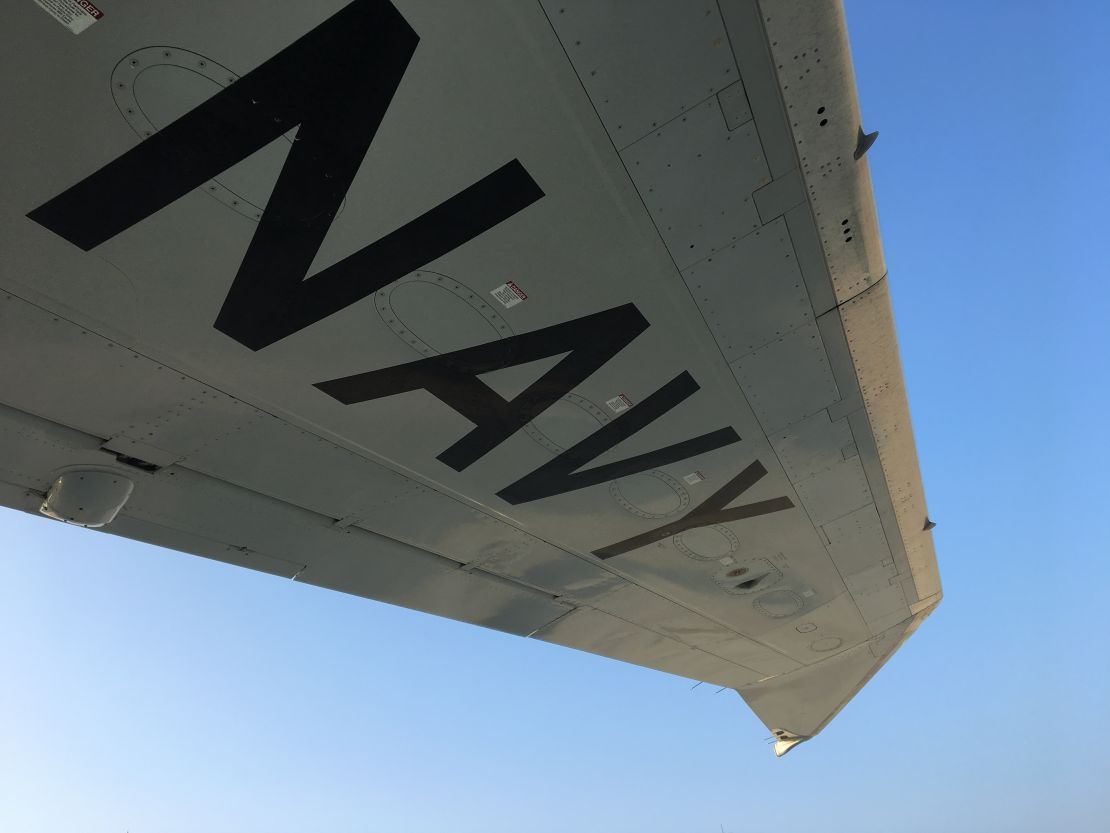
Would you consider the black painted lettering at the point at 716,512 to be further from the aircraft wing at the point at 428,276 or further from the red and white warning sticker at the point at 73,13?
the red and white warning sticker at the point at 73,13

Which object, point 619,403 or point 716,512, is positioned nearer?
point 619,403

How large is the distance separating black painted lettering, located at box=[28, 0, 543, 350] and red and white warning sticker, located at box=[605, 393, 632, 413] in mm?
1942

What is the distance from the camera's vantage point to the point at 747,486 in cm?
666

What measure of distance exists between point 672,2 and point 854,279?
2567mm

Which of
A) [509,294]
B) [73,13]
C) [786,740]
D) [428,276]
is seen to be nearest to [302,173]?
Answer: [428,276]

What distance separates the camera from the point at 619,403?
17.0 ft

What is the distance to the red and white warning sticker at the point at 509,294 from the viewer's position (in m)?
4.04

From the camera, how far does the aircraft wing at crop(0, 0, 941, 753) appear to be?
2.96 meters

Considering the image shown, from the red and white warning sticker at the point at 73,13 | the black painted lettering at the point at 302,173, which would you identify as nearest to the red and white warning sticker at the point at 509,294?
the black painted lettering at the point at 302,173

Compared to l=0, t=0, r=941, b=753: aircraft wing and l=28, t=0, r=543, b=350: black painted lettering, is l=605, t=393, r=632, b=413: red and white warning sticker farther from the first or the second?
l=28, t=0, r=543, b=350: black painted lettering

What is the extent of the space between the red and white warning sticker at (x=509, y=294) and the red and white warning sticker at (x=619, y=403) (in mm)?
1346

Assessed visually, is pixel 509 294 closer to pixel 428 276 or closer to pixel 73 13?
pixel 428 276

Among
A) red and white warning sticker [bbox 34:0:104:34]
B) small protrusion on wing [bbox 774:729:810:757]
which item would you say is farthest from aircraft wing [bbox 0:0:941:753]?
small protrusion on wing [bbox 774:729:810:757]

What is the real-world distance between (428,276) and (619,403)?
6.47ft
